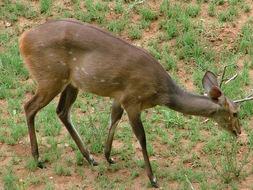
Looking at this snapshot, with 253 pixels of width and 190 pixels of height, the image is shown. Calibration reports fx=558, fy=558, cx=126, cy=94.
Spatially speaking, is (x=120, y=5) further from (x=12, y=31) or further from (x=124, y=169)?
(x=124, y=169)

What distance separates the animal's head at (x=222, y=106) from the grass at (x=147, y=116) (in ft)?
1.11

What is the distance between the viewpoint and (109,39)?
24.1 ft

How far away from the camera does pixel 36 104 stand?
24.9ft

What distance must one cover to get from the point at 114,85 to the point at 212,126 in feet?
7.19

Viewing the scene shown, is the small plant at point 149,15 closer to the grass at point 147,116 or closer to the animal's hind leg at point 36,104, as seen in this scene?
the grass at point 147,116

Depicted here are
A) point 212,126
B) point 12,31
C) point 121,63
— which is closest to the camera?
point 121,63

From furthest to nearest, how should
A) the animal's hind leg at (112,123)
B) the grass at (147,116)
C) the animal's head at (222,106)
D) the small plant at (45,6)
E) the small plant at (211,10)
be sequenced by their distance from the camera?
the small plant at (45,6), the small plant at (211,10), the animal's hind leg at (112,123), the grass at (147,116), the animal's head at (222,106)

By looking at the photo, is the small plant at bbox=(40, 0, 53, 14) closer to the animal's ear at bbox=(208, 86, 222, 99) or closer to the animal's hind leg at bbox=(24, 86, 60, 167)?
the animal's hind leg at bbox=(24, 86, 60, 167)

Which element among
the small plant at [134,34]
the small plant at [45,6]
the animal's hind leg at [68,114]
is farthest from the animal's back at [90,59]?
the small plant at [45,6]

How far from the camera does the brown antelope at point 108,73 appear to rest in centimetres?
730

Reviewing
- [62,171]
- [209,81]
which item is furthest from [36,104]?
[209,81]

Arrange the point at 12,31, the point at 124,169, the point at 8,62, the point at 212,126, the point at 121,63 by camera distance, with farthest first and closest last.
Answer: the point at 12,31, the point at 8,62, the point at 212,126, the point at 124,169, the point at 121,63

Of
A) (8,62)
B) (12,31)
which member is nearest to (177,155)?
(8,62)

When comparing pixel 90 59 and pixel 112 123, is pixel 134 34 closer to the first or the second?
pixel 112 123
